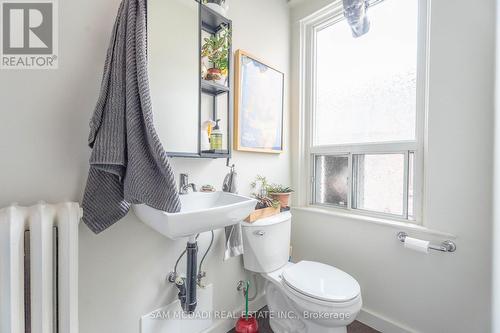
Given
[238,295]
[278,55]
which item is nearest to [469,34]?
[278,55]

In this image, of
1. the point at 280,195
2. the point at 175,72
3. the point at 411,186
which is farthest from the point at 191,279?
the point at 411,186

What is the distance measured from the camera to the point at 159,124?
1.08 metres

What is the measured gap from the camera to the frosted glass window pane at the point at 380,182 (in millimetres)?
1450

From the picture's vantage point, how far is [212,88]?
1.31 metres

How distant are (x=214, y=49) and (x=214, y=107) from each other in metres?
0.32

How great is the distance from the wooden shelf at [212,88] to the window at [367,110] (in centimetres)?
85

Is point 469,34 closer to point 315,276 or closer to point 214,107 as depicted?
point 214,107

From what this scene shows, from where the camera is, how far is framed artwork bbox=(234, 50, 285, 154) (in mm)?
1475

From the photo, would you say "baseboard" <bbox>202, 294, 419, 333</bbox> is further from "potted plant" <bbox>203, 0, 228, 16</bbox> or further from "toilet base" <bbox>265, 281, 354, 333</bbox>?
"potted plant" <bbox>203, 0, 228, 16</bbox>

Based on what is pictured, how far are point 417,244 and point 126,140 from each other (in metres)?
1.53

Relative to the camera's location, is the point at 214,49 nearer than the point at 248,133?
Yes

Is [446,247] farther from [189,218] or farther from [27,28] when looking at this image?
[27,28]

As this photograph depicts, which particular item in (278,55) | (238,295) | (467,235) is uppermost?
(278,55)

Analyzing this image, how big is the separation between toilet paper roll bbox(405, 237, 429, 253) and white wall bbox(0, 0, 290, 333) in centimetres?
127
